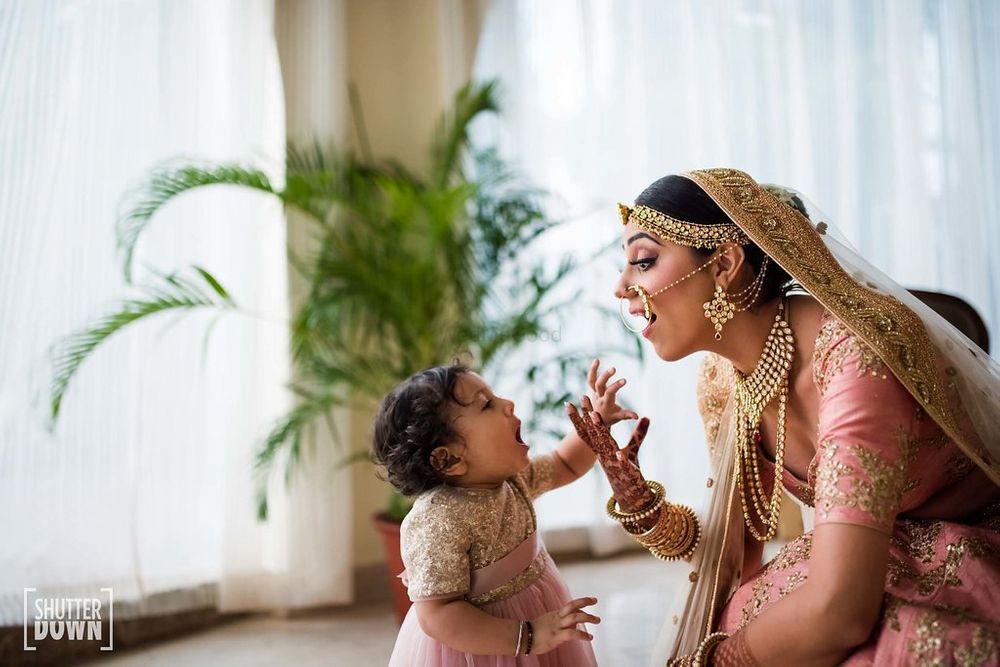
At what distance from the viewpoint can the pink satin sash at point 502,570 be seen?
1.55m

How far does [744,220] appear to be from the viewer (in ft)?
4.77

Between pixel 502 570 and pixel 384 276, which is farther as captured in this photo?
pixel 384 276

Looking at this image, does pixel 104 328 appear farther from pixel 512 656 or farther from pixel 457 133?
pixel 512 656

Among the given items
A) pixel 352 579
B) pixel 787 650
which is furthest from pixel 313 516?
pixel 787 650

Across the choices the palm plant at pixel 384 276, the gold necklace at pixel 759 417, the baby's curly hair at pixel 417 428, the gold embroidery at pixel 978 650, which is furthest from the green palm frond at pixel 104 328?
the gold embroidery at pixel 978 650

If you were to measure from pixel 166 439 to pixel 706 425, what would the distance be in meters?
1.83

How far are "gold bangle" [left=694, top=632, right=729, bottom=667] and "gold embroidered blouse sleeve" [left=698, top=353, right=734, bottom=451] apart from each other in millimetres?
463

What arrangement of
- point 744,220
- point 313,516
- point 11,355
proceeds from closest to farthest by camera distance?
1. point 744,220
2. point 11,355
3. point 313,516

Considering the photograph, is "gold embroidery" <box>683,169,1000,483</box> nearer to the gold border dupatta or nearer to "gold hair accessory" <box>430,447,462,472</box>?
the gold border dupatta

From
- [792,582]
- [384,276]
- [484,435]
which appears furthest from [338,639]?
[792,582]

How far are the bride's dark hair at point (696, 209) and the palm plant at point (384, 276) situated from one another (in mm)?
1196

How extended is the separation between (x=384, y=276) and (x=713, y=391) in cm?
128

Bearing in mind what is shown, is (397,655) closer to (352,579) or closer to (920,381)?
(920,381)

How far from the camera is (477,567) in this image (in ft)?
5.10
